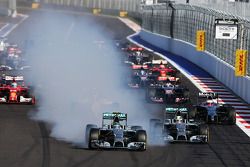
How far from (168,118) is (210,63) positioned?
18767 millimetres

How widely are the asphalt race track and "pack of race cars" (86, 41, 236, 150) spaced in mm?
294

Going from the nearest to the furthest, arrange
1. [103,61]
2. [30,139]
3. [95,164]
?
[95,164] < [30,139] < [103,61]

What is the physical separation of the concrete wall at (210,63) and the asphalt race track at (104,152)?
8975 millimetres

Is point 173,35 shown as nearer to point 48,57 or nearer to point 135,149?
point 48,57

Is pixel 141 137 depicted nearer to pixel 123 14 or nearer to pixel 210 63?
pixel 210 63

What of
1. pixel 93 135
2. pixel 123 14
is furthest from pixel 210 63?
pixel 123 14

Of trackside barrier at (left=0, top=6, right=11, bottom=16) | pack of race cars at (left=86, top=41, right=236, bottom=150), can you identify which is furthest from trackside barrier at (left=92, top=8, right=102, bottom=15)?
pack of race cars at (left=86, top=41, right=236, bottom=150)

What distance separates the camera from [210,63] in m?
49.8

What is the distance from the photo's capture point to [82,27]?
107375mm

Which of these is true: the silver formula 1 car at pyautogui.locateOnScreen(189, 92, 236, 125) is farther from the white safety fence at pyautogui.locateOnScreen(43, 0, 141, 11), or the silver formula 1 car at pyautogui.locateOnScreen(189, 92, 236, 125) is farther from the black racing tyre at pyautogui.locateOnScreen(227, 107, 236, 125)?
the white safety fence at pyautogui.locateOnScreen(43, 0, 141, 11)

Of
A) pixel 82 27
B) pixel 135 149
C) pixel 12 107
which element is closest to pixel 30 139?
pixel 135 149

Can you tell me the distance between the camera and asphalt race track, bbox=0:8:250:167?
874 inches

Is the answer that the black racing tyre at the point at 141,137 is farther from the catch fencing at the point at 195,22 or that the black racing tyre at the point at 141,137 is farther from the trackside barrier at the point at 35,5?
the trackside barrier at the point at 35,5

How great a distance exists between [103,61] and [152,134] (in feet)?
98.7
